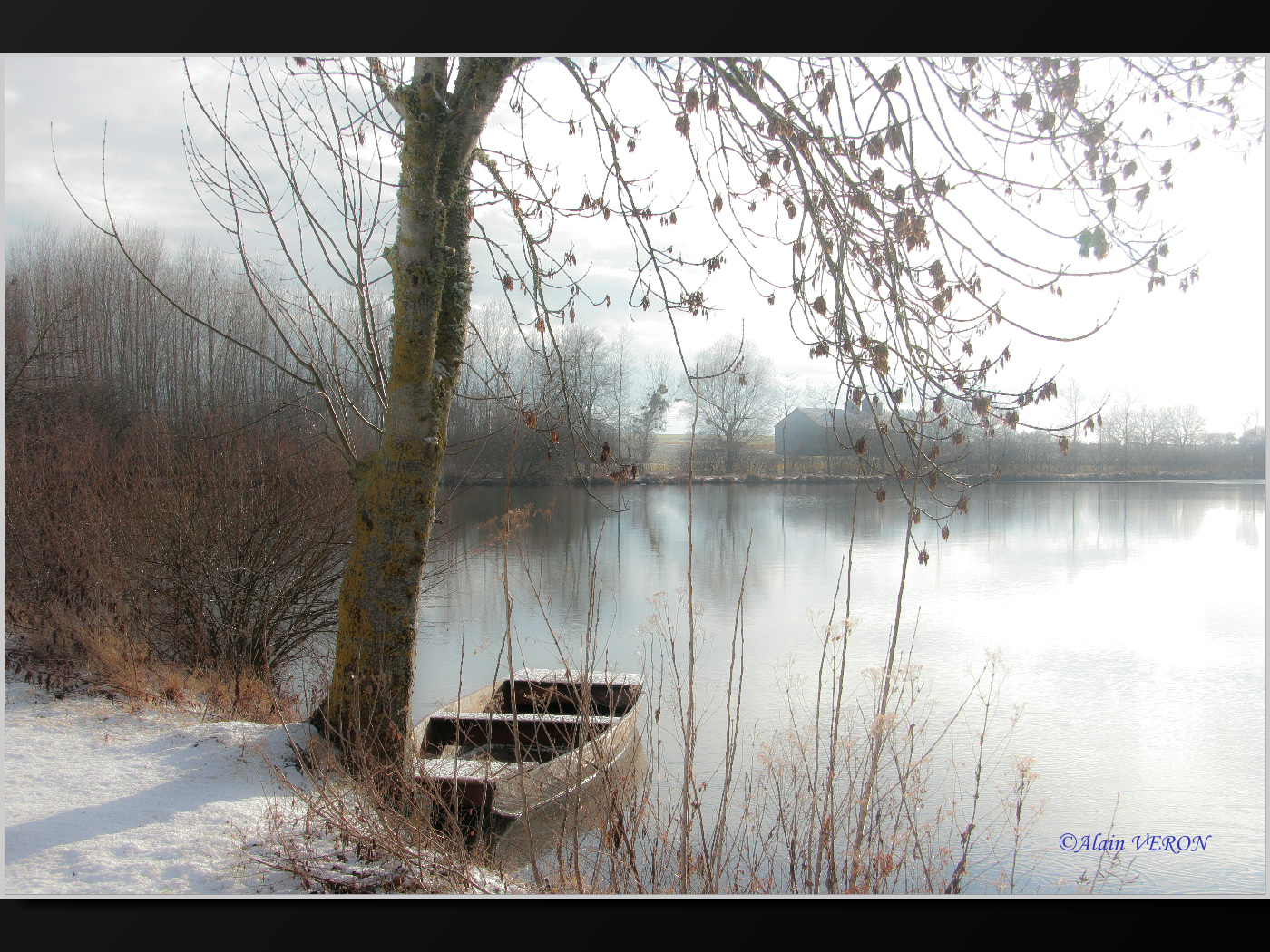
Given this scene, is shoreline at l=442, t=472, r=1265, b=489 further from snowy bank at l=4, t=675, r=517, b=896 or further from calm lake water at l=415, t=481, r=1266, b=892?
snowy bank at l=4, t=675, r=517, b=896

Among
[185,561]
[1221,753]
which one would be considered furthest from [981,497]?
[185,561]

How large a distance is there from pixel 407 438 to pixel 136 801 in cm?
157

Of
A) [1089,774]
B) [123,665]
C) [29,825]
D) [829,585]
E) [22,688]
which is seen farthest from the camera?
[829,585]

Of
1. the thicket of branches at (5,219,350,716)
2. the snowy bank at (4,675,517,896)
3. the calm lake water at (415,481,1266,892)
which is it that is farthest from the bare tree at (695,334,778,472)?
the thicket of branches at (5,219,350,716)

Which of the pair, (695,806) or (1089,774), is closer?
(695,806)

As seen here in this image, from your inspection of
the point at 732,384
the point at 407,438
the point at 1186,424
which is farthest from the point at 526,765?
the point at 1186,424

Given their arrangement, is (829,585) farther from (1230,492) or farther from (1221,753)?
(1221,753)

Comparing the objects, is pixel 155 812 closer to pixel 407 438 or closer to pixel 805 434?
pixel 407 438

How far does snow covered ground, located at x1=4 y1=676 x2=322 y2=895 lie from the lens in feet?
7.36

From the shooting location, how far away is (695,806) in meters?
2.54

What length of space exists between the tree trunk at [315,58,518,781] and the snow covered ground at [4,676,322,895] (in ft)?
1.26

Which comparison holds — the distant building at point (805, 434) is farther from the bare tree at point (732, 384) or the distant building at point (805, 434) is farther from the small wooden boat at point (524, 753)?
the small wooden boat at point (524, 753)

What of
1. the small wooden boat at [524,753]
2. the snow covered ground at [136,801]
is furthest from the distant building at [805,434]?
the snow covered ground at [136,801]

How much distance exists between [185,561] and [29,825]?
12.6 ft
